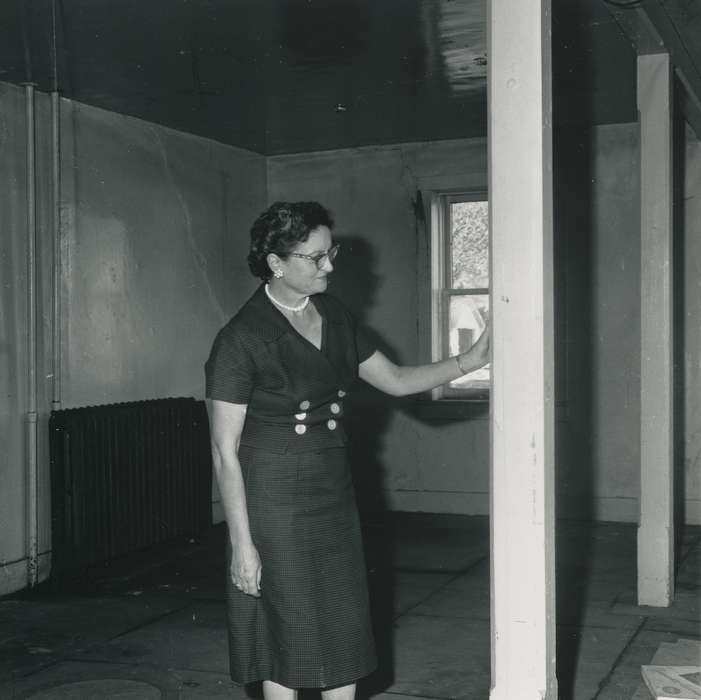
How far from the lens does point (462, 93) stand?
6531 millimetres

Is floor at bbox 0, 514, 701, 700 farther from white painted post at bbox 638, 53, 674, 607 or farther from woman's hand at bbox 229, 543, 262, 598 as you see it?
woman's hand at bbox 229, 543, 262, 598

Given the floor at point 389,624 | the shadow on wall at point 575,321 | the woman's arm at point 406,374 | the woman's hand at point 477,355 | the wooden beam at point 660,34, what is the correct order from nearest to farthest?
the woman's hand at point 477,355
the woman's arm at point 406,374
the floor at point 389,624
the wooden beam at point 660,34
the shadow on wall at point 575,321

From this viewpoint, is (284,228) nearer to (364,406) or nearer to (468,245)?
(468,245)

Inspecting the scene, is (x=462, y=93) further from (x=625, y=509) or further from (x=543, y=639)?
(x=543, y=639)

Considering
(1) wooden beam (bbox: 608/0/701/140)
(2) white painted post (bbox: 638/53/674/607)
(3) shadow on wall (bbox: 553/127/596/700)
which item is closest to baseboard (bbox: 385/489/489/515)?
(3) shadow on wall (bbox: 553/127/596/700)

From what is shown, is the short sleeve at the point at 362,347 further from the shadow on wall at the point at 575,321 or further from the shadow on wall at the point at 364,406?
the shadow on wall at the point at 364,406

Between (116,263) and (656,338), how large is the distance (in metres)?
3.54

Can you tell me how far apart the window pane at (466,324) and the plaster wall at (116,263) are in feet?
5.65

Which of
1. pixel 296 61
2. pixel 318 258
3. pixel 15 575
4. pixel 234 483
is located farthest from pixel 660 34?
pixel 15 575

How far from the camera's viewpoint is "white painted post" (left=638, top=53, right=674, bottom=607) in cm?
523

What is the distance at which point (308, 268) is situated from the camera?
308 centimetres

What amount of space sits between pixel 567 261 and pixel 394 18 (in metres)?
3.23

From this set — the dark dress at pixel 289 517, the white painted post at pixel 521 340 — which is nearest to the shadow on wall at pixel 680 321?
the dark dress at pixel 289 517

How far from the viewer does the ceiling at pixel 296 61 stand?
4.80 m
